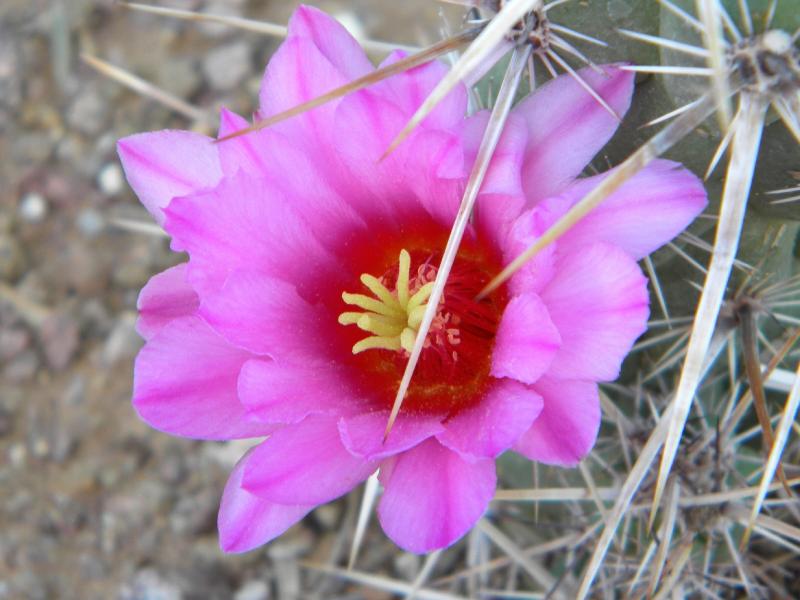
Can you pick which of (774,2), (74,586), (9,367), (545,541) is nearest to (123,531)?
(74,586)

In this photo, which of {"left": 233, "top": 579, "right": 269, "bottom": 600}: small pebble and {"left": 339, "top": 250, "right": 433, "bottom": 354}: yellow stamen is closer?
{"left": 339, "top": 250, "right": 433, "bottom": 354}: yellow stamen

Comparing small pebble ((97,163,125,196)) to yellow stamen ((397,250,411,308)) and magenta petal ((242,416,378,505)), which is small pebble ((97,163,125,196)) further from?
magenta petal ((242,416,378,505))

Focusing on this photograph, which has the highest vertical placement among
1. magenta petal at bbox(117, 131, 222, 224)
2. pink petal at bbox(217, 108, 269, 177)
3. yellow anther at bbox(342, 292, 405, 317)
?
pink petal at bbox(217, 108, 269, 177)

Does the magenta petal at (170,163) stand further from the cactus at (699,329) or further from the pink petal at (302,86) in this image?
the cactus at (699,329)

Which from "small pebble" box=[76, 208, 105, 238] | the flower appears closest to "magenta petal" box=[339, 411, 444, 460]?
the flower

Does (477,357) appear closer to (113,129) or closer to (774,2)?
(774,2)

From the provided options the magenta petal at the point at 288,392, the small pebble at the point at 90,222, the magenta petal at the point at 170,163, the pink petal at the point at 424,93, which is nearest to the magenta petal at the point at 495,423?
the magenta petal at the point at 288,392

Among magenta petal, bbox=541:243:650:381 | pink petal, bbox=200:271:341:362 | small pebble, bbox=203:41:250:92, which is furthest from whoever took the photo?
small pebble, bbox=203:41:250:92
